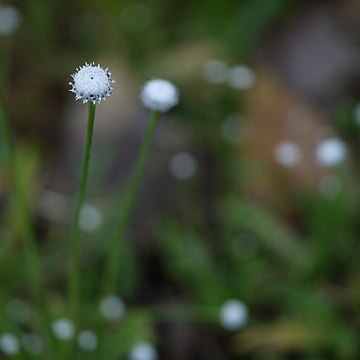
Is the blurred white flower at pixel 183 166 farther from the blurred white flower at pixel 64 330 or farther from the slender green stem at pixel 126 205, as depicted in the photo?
the blurred white flower at pixel 64 330

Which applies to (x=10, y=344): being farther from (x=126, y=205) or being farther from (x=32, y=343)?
(x=126, y=205)

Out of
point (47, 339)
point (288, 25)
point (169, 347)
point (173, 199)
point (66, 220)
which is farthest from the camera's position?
point (288, 25)

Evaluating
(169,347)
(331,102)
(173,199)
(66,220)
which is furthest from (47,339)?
(331,102)

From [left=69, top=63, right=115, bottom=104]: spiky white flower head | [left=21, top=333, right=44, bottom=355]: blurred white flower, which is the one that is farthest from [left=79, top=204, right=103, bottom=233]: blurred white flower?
[left=69, top=63, right=115, bottom=104]: spiky white flower head

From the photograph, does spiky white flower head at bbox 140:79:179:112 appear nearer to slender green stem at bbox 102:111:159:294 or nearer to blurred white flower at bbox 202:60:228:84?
slender green stem at bbox 102:111:159:294

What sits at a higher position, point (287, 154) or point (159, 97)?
point (287, 154)

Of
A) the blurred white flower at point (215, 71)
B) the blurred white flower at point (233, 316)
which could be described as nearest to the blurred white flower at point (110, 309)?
the blurred white flower at point (233, 316)

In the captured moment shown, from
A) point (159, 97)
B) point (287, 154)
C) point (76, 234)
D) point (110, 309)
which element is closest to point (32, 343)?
point (110, 309)

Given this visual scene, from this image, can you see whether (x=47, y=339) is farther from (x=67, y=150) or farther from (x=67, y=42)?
(x=67, y=42)
